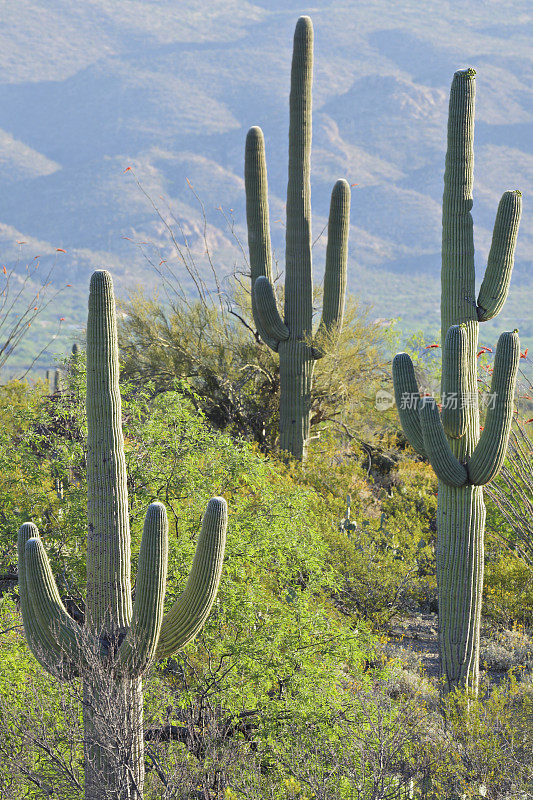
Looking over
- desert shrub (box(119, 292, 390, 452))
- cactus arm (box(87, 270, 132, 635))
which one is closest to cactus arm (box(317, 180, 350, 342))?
desert shrub (box(119, 292, 390, 452))

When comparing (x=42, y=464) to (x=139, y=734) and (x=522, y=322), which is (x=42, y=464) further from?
(x=522, y=322)

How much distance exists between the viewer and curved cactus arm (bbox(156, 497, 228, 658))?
6688 mm

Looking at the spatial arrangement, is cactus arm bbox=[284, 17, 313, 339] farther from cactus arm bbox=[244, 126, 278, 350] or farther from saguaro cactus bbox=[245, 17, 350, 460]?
cactus arm bbox=[244, 126, 278, 350]

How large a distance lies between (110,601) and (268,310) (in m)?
7.88

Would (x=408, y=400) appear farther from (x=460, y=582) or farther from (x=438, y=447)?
(x=460, y=582)

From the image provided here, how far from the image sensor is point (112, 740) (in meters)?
6.41

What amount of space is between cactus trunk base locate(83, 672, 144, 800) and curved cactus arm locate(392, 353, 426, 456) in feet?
12.7

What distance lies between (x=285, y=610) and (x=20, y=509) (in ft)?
9.60

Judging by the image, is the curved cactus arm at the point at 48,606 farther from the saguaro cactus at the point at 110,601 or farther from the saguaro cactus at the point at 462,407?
the saguaro cactus at the point at 462,407

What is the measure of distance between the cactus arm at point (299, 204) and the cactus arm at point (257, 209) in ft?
1.59

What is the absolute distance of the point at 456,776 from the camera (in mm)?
7316

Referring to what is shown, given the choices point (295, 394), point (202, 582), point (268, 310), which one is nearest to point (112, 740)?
point (202, 582)

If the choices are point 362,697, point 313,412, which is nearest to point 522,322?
point 313,412

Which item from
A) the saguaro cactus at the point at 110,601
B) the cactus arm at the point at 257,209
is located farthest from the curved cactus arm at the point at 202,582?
the cactus arm at the point at 257,209
